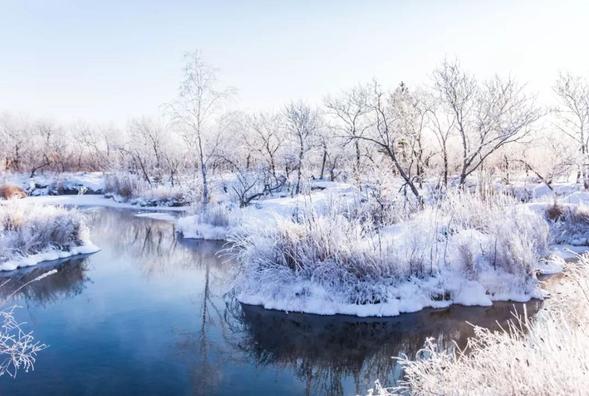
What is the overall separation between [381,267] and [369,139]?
24.6 ft

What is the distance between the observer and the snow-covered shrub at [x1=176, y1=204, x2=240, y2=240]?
1609 centimetres

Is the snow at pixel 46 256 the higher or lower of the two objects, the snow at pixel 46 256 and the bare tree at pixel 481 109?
the lower

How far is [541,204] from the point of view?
1416cm

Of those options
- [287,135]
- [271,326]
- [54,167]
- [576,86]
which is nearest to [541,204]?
[271,326]

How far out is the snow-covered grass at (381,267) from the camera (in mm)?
8078

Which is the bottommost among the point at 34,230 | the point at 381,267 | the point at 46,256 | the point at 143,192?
the point at 46,256

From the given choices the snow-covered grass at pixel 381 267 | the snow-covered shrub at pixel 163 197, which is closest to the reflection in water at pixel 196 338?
the snow-covered grass at pixel 381 267

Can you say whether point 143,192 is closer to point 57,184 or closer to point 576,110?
point 57,184

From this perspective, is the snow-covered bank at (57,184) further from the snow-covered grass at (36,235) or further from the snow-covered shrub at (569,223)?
the snow-covered shrub at (569,223)

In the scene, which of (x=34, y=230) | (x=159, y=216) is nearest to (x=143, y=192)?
(x=159, y=216)

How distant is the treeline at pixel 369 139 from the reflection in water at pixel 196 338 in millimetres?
7087

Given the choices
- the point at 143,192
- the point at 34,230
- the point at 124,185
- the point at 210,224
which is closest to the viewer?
the point at 34,230

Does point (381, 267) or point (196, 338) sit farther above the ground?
point (381, 267)

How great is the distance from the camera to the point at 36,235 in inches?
477
